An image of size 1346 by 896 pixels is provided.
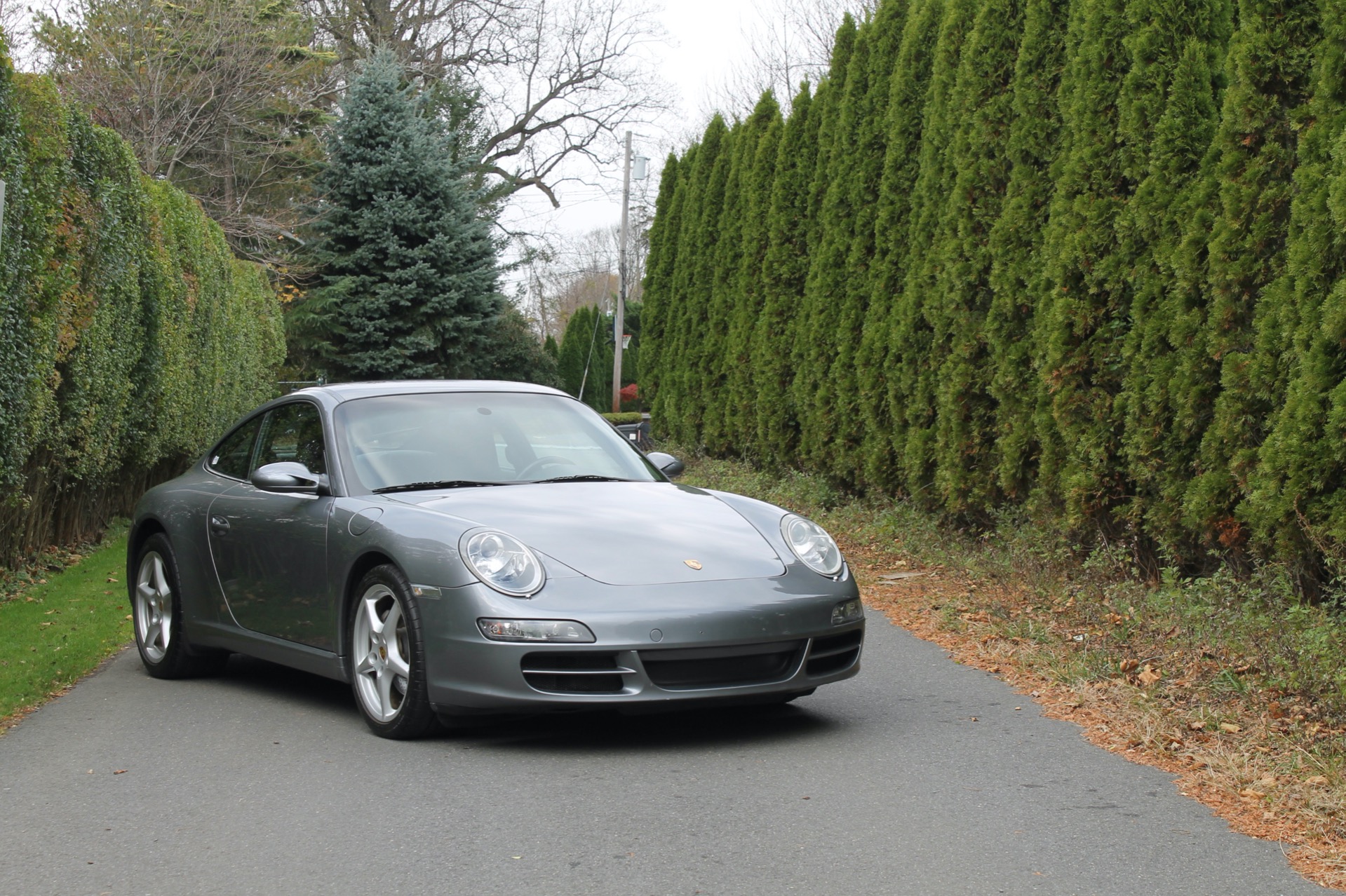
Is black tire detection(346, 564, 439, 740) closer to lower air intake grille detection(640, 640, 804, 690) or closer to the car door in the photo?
the car door

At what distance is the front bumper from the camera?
5242mm

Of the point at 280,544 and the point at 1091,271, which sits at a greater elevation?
the point at 1091,271

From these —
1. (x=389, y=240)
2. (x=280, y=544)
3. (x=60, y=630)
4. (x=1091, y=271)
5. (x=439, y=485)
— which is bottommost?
(x=60, y=630)

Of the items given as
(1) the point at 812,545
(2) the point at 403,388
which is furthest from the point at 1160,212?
(2) the point at 403,388

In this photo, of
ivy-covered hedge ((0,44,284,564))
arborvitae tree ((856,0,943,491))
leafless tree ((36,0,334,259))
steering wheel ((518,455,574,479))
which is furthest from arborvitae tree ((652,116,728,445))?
steering wheel ((518,455,574,479))

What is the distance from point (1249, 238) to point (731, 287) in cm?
1347

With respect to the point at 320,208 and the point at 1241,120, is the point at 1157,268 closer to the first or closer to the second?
the point at 1241,120

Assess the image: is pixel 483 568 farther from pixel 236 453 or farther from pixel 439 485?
pixel 236 453

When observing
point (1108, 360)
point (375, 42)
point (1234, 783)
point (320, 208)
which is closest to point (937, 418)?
point (1108, 360)

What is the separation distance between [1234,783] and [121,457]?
12685mm

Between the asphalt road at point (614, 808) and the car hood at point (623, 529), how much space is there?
69 centimetres

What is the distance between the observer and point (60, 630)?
8891 mm

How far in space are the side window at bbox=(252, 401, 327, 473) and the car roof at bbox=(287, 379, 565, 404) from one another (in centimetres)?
10

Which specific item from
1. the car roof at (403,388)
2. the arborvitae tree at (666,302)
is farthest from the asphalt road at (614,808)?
the arborvitae tree at (666,302)
